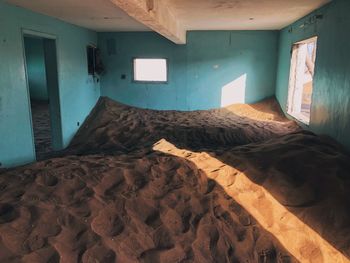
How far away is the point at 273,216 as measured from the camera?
3070 mm

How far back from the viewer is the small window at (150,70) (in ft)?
30.9

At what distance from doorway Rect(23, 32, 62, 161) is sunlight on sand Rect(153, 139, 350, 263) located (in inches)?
142

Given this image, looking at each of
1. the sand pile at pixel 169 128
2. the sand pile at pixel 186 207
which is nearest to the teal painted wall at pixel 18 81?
the sand pile at pixel 169 128

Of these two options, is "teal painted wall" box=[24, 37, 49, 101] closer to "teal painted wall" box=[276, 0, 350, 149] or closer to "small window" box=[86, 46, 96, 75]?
"small window" box=[86, 46, 96, 75]

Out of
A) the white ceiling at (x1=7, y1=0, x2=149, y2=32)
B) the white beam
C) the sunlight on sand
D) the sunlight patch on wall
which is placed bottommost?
the sunlight on sand

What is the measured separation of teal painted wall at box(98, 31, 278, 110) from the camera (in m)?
8.89

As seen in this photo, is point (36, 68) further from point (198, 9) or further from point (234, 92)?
point (198, 9)

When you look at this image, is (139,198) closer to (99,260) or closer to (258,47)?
(99,260)

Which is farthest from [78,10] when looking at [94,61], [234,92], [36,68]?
[36,68]

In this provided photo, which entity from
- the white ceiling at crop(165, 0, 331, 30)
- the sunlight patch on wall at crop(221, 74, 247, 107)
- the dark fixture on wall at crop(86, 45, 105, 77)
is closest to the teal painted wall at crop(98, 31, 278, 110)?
the sunlight patch on wall at crop(221, 74, 247, 107)

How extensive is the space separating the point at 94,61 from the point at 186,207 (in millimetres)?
6748

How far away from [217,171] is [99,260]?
1969 mm

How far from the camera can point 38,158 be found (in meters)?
5.76

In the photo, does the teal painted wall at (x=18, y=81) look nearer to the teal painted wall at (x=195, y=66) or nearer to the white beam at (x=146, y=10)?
the white beam at (x=146, y=10)
